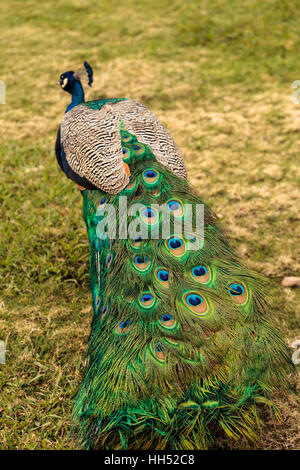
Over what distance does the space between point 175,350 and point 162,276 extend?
365 millimetres

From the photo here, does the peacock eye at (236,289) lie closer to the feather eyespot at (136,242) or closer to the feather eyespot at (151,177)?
the feather eyespot at (136,242)

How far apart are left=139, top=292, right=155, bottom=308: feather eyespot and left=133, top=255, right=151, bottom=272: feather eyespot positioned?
14 centimetres

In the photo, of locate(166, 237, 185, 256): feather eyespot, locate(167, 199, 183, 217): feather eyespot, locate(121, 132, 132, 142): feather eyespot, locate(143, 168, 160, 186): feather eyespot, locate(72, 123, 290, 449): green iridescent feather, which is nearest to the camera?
locate(72, 123, 290, 449): green iridescent feather

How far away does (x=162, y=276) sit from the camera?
207cm

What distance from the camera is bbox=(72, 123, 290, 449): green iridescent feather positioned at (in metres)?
1.74

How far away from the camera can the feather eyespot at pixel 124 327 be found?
1933mm

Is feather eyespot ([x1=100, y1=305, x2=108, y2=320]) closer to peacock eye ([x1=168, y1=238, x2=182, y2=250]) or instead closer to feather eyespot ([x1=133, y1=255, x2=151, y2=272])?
feather eyespot ([x1=133, y1=255, x2=151, y2=272])

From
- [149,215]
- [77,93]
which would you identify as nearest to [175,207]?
[149,215]

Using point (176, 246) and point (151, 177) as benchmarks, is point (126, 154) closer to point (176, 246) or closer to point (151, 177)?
point (151, 177)

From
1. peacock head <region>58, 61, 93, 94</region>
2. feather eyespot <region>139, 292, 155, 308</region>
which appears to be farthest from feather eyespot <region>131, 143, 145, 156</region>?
peacock head <region>58, 61, 93, 94</region>

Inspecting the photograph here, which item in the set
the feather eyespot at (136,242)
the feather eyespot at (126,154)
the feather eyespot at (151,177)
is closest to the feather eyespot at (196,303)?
the feather eyespot at (136,242)

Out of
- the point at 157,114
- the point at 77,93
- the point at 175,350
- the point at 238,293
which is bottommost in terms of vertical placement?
the point at 175,350

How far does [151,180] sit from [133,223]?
0.32 meters

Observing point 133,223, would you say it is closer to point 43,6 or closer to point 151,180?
point 151,180
